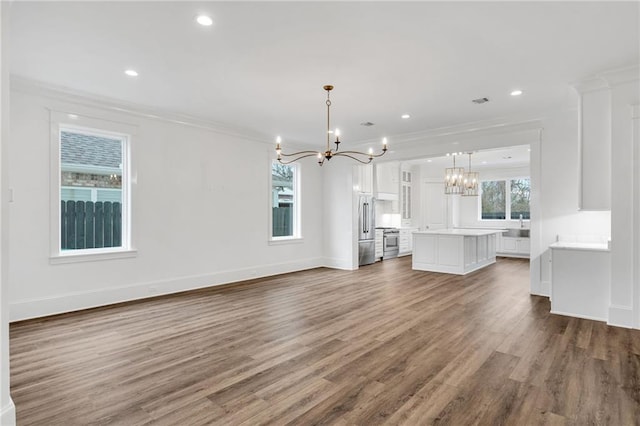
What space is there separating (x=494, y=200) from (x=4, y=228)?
12.2m

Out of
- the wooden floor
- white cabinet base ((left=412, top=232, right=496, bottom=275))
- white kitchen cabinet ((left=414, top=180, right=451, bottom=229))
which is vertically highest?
white kitchen cabinet ((left=414, top=180, right=451, bottom=229))

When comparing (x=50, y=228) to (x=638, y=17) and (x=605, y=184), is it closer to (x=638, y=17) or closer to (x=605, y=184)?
(x=638, y=17)

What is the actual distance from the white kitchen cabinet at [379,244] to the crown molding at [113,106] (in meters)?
4.81

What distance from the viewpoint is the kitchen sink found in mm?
10375

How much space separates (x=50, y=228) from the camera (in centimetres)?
457

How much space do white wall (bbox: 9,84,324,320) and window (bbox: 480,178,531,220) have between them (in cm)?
670

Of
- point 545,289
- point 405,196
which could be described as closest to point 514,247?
point 405,196

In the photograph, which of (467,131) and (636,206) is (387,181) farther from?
(636,206)

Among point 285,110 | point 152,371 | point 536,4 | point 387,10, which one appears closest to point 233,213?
point 285,110

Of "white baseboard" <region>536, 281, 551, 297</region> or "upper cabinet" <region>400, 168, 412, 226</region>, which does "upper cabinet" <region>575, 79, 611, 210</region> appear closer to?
"white baseboard" <region>536, 281, 551, 297</region>

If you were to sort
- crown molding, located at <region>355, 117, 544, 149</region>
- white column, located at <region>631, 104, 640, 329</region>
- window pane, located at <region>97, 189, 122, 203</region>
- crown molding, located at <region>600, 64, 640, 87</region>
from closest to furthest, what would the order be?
crown molding, located at <region>600, 64, 640, 87</region> < white column, located at <region>631, 104, 640, 329</region> < window pane, located at <region>97, 189, 122, 203</region> < crown molding, located at <region>355, 117, 544, 149</region>

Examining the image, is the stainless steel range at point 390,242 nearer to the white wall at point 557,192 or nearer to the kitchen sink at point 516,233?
the kitchen sink at point 516,233

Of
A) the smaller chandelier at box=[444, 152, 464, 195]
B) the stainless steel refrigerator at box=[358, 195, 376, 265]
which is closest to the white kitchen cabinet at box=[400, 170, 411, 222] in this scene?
the stainless steel refrigerator at box=[358, 195, 376, 265]

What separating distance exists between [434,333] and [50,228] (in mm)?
5038
